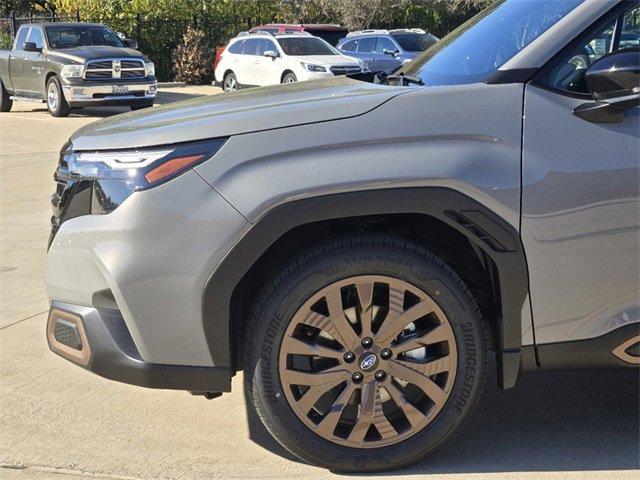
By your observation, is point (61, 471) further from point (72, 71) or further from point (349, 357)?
point (72, 71)

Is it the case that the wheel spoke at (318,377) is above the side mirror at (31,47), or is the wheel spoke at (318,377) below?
above

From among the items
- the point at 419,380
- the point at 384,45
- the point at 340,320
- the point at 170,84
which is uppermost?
Result: the point at 340,320

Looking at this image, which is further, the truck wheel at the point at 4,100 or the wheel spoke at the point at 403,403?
the truck wheel at the point at 4,100

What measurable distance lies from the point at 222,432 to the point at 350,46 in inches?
907

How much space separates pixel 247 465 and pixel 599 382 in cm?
182

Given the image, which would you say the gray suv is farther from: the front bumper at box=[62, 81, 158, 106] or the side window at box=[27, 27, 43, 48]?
the side window at box=[27, 27, 43, 48]

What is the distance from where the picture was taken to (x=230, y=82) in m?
24.5

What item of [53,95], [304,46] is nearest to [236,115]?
[53,95]

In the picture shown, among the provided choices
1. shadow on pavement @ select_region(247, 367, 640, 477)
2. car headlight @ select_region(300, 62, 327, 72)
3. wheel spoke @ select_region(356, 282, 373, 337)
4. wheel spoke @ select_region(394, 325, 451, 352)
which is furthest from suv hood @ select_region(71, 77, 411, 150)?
car headlight @ select_region(300, 62, 327, 72)

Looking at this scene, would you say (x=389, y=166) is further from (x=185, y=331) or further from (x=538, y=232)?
(x=185, y=331)

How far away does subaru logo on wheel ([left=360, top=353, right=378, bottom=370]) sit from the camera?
3492mm

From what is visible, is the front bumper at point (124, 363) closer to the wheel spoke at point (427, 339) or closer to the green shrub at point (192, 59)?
the wheel spoke at point (427, 339)

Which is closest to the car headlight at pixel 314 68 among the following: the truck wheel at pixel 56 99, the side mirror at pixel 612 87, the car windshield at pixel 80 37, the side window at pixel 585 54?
the car windshield at pixel 80 37

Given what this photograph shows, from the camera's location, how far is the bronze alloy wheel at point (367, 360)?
135 inches
